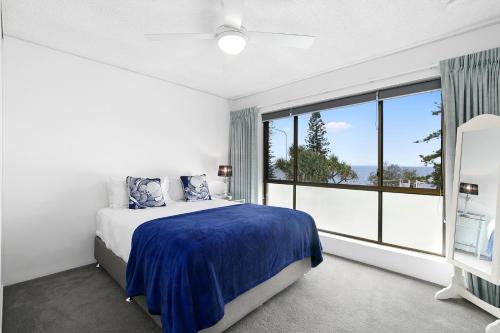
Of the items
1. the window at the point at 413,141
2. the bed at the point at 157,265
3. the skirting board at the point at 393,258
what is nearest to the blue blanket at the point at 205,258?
the bed at the point at 157,265

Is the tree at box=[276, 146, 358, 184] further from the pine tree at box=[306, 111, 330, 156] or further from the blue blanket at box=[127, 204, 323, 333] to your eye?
the blue blanket at box=[127, 204, 323, 333]

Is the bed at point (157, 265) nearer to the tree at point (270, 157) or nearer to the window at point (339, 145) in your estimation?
the window at point (339, 145)

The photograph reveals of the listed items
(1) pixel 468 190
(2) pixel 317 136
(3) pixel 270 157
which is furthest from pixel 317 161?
(1) pixel 468 190

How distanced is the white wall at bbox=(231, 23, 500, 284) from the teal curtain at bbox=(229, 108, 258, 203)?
0.73 meters

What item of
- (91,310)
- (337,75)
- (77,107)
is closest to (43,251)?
(91,310)

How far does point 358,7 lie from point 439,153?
1.84 metres

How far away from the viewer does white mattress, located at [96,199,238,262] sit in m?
2.19

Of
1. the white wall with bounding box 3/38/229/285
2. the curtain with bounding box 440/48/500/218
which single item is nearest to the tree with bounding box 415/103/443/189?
the curtain with bounding box 440/48/500/218

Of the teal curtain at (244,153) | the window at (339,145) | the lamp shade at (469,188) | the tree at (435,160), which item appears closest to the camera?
the lamp shade at (469,188)

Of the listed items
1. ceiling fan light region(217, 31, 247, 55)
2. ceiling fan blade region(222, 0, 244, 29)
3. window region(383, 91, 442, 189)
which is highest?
ceiling fan blade region(222, 0, 244, 29)

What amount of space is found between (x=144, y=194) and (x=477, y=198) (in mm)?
3448

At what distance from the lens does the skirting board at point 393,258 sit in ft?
8.23

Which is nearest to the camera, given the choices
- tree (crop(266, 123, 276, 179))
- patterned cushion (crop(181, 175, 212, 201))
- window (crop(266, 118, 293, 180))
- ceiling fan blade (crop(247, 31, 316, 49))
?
ceiling fan blade (crop(247, 31, 316, 49))

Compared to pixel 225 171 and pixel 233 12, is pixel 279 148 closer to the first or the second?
pixel 225 171
